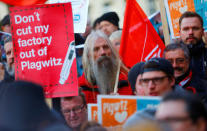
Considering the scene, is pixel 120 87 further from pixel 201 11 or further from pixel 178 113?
pixel 178 113

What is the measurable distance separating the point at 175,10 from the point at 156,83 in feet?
7.33

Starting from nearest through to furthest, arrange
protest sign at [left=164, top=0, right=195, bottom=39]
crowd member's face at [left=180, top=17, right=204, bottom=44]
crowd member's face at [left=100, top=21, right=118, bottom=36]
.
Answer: crowd member's face at [left=180, top=17, right=204, bottom=44], protest sign at [left=164, top=0, right=195, bottom=39], crowd member's face at [left=100, top=21, right=118, bottom=36]

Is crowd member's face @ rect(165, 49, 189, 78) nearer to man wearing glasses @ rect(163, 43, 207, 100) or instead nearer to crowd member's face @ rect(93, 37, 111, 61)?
man wearing glasses @ rect(163, 43, 207, 100)

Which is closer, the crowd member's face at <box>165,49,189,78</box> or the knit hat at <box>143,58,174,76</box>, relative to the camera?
the knit hat at <box>143,58,174,76</box>

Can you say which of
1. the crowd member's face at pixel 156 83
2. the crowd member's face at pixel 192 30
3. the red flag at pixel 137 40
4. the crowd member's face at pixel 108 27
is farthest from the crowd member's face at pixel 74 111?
the crowd member's face at pixel 108 27

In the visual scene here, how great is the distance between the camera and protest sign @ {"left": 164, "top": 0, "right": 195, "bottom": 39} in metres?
6.68

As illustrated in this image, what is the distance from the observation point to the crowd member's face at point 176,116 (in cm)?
304

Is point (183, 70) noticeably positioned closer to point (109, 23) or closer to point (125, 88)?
point (125, 88)

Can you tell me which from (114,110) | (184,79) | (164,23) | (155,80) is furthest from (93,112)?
(164,23)

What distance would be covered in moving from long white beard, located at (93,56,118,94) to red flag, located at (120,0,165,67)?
0.31m

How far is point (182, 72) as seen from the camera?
550cm

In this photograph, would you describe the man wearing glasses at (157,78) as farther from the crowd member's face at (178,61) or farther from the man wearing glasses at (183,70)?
the crowd member's face at (178,61)

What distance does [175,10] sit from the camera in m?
6.74

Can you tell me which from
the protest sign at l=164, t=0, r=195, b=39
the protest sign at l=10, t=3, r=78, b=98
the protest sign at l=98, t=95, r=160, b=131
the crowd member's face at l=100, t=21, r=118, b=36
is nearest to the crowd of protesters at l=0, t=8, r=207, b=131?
the protest sign at l=98, t=95, r=160, b=131
